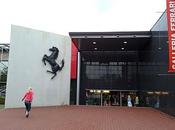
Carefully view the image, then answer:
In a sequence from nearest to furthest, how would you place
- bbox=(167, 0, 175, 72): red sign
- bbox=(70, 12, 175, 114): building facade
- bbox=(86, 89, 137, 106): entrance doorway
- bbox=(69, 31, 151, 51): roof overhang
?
1. bbox=(167, 0, 175, 72): red sign
2. bbox=(69, 31, 151, 51): roof overhang
3. bbox=(70, 12, 175, 114): building facade
4. bbox=(86, 89, 137, 106): entrance doorway

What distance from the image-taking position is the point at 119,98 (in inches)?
1117

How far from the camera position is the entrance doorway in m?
28.3

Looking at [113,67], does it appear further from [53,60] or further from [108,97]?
[53,60]

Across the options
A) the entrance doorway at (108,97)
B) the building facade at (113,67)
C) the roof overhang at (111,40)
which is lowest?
the entrance doorway at (108,97)

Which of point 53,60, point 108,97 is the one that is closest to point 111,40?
point 53,60

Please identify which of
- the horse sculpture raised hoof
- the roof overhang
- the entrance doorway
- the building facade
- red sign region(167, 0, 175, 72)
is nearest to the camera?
red sign region(167, 0, 175, 72)

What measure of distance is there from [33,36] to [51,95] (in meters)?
4.88

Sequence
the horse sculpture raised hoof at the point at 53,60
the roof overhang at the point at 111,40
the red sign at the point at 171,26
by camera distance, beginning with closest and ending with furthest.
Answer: the red sign at the point at 171,26, the horse sculpture raised hoof at the point at 53,60, the roof overhang at the point at 111,40

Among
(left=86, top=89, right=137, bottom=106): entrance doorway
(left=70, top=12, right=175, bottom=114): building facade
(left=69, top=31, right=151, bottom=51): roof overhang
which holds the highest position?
(left=69, top=31, right=151, bottom=51): roof overhang

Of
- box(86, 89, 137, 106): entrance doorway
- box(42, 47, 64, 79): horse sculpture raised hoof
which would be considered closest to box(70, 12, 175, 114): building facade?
box(86, 89, 137, 106): entrance doorway

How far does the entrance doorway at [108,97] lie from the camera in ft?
92.8

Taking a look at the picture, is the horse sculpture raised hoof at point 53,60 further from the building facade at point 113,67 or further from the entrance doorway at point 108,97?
the entrance doorway at point 108,97

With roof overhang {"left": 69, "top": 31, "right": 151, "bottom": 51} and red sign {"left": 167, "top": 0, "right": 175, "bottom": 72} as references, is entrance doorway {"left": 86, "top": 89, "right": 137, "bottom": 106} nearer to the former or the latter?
roof overhang {"left": 69, "top": 31, "right": 151, "bottom": 51}

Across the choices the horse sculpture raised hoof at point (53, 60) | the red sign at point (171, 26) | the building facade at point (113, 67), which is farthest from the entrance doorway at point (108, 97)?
the red sign at point (171, 26)
